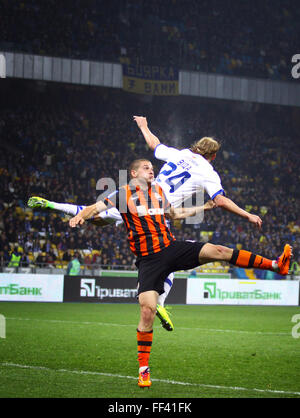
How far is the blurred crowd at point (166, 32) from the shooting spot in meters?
34.4

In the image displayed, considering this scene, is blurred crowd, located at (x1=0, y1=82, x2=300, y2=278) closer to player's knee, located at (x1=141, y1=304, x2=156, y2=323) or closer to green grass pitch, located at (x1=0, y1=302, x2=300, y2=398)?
green grass pitch, located at (x1=0, y1=302, x2=300, y2=398)

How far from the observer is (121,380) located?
755cm

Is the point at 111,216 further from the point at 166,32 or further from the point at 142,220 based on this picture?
the point at 166,32

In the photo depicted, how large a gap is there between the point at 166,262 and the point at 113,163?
26435mm

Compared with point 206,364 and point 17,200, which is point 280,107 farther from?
point 206,364

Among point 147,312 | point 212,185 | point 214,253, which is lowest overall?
point 147,312

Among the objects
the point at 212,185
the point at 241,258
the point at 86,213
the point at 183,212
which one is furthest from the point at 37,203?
the point at 241,258

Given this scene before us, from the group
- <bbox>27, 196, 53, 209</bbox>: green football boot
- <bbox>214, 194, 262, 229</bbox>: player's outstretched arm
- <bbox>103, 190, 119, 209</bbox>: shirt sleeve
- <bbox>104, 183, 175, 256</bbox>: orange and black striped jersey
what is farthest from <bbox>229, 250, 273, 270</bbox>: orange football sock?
<bbox>27, 196, 53, 209</bbox>: green football boot


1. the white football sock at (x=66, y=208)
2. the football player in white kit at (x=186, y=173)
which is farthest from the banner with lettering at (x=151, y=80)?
the football player in white kit at (x=186, y=173)

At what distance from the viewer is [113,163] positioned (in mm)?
33500

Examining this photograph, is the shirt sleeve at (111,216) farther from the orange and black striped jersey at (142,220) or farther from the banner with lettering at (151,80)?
the banner with lettering at (151,80)

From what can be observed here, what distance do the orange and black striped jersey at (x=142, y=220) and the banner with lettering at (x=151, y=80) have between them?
94.4 feet

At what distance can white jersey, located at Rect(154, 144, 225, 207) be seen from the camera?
830 cm

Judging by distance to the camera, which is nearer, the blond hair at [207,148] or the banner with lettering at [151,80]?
the blond hair at [207,148]
